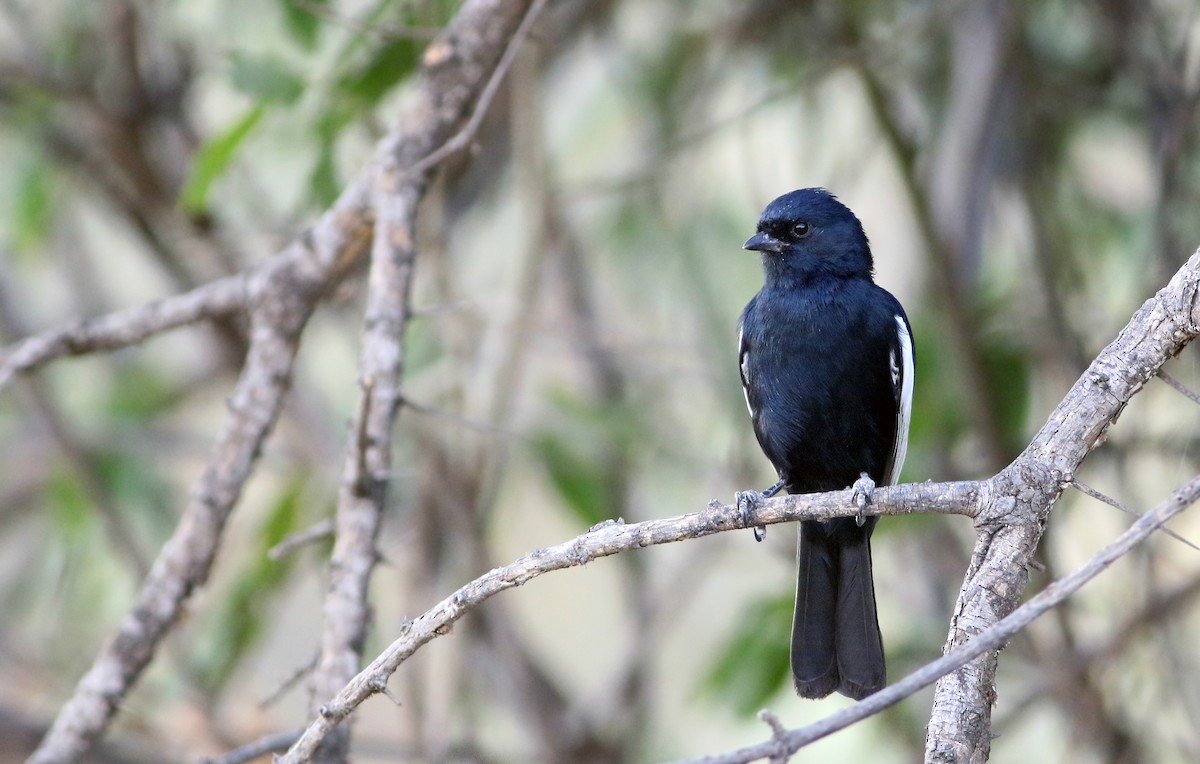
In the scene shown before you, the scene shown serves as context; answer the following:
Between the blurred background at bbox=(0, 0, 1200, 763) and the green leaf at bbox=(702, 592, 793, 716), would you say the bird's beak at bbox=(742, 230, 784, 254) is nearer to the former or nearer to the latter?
the blurred background at bbox=(0, 0, 1200, 763)

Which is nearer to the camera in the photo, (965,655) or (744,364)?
(965,655)

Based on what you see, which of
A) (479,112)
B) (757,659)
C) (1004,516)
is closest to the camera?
(1004,516)

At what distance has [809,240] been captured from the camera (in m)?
3.81

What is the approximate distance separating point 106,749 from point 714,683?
258cm

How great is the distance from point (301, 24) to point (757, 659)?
98.4 inches

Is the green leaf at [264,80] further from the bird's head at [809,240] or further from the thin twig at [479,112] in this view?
the bird's head at [809,240]

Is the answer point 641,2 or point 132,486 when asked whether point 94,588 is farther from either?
point 641,2

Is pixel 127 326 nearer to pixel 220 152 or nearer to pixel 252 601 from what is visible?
pixel 220 152

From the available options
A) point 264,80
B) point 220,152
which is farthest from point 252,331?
point 264,80

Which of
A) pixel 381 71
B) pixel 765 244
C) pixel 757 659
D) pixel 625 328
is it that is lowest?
pixel 757 659

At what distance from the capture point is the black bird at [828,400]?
346cm

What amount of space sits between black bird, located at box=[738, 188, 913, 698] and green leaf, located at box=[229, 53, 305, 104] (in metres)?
1.37

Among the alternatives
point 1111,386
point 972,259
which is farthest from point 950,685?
point 972,259

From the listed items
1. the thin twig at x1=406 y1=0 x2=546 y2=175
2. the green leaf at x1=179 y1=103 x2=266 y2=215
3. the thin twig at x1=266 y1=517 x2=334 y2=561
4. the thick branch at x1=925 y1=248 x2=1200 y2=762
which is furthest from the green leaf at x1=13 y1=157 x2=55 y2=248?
the thick branch at x1=925 y1=248 x2=1200 y2=762
